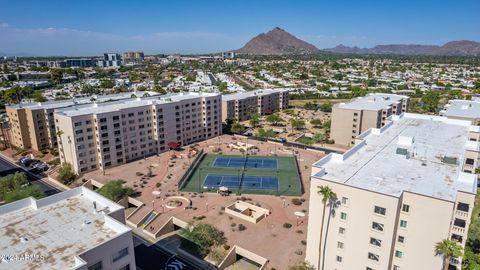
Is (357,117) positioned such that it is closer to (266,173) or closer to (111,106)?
(266,173)

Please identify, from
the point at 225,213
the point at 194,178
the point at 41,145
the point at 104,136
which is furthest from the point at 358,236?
the point at 41,145

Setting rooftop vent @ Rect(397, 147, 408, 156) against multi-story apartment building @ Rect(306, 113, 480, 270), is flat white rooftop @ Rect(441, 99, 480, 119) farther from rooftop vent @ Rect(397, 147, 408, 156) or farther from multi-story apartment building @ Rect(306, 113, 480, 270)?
rooftop vent @ Rect(397, 147, 408, 156)

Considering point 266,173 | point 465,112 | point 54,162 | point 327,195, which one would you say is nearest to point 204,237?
point 327,195

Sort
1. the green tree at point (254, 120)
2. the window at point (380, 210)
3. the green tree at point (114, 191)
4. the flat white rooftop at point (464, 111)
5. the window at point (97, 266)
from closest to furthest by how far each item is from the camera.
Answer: the window at point (97, 266)
the window at point (380, 210)
the green tree at point (114, 191)
the flat white rooftop at point (464, 111)
the green tree at point (254, 120)

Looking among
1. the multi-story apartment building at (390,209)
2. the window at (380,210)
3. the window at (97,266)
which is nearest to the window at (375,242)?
the multi-story apartment building at (390,209)

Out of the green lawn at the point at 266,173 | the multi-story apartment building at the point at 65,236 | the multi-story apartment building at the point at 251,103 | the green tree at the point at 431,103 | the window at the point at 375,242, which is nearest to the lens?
the multi-story apartment building at the point at 65,236

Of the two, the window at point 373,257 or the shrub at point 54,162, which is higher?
the window at point 373,257

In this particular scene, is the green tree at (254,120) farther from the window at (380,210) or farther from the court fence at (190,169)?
the window at (380,210)

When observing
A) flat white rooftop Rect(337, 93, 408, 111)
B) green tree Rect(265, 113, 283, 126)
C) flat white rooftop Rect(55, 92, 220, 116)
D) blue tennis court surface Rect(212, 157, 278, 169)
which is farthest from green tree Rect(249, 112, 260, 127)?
blue tennis court surface Rect(212, 157, 278, 169)
